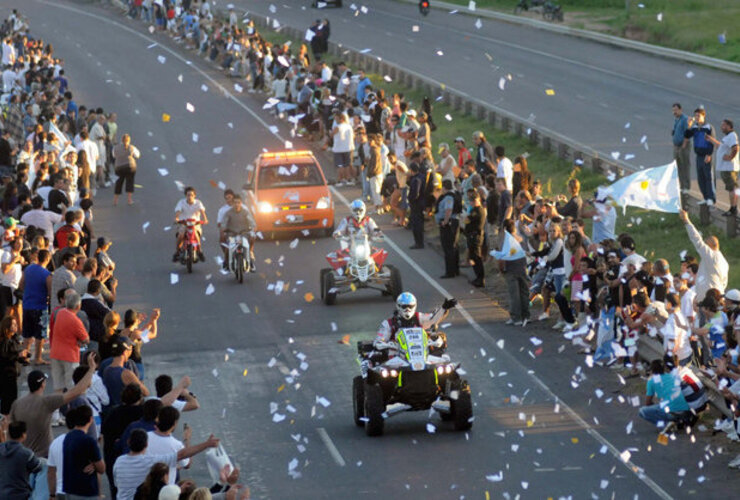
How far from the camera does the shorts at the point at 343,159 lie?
38812mm

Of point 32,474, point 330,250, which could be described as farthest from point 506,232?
point 32,474

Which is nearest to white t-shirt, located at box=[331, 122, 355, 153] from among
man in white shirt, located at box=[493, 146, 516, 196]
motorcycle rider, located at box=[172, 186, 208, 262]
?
man in white shirt, located at box=[493, 146, 516, 196]

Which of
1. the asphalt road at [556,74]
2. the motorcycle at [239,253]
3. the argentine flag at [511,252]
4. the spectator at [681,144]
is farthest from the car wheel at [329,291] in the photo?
the asphalt road at [556,74]

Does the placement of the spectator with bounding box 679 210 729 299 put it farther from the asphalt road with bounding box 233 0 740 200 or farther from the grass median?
the asphalt road with bounding box 233 0 740 200

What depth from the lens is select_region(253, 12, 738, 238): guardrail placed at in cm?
2989

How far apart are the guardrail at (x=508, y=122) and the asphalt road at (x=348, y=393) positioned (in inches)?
201

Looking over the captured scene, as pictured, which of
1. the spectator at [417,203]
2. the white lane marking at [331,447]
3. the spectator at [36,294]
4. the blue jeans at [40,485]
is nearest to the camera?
the blue jeans at [40,485]

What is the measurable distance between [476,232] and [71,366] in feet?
33.9

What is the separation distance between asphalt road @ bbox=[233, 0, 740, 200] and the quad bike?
46.8 ft

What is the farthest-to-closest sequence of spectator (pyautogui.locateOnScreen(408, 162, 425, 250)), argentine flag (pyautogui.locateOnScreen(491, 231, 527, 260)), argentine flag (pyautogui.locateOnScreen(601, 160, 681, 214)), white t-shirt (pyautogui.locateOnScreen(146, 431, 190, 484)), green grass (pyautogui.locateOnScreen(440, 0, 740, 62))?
green grass (pyautogui.locateOnScreen(440, 0, 740, 62)), spectator (pyautogui.locateOnScreen(408, 162, 425, 250)), argentine flag (pyautogui.locateOnScreen(601, 160, 681, 214)), argentine flag (pyautogui.locateOnScreen(491, 231, 527, 260)), white t-shirt (pyautogui.locateOnScreen(146, 431, 190, 484))

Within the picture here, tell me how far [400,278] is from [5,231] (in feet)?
22.3

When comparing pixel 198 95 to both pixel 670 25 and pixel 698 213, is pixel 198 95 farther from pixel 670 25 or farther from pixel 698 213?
pixel 698 213

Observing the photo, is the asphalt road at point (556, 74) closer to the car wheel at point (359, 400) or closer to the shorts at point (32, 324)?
the car wheel at point (359, 400)

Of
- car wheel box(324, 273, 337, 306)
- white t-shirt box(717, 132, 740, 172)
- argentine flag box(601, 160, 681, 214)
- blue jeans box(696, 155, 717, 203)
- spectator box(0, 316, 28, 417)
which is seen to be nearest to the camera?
spectator box(0, 316, 28, 417)
